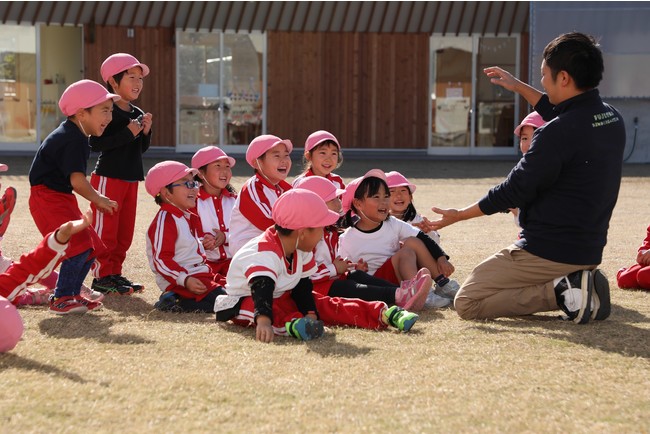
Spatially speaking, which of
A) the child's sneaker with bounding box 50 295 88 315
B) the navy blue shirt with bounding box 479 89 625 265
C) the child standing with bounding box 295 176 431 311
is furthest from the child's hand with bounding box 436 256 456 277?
the child's sneaker with bounding box 50 295 88 315

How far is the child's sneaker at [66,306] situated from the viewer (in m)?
5.76

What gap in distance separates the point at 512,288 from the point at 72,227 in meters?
2.45

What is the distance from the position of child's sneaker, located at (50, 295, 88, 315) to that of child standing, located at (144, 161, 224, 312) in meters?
0.50

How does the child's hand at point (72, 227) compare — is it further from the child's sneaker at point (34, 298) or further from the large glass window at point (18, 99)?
the large glass window at point (18, 99)

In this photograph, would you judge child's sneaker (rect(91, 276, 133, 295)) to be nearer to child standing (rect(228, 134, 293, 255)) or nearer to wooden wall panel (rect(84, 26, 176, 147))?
child standing (rect(228, 134, 293, 255))

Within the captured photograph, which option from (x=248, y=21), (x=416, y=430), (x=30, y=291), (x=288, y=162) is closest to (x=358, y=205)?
(x=288, y=162)

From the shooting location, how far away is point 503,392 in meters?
3.96

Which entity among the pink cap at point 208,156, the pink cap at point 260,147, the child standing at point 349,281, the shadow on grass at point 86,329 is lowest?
the shadow on grass at point 86,329

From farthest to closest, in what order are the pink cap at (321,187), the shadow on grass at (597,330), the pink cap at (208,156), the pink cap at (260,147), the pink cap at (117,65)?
the pink cap at (208,156) → the pink cap at (117,65) → the pink cap at (260,147) → the pink cap at (321,187) → the shadow on grass at (597,330)

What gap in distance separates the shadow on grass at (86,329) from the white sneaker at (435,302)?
192 centimetres

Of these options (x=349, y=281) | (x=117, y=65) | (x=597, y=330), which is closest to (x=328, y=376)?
(x=597, y=330)

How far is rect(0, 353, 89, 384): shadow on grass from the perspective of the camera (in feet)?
13.8

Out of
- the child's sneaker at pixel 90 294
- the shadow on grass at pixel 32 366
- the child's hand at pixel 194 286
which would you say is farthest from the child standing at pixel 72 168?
the shadow on grass at pixel 32 366

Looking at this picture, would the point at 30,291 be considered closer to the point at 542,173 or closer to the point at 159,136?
the point at 542,173
